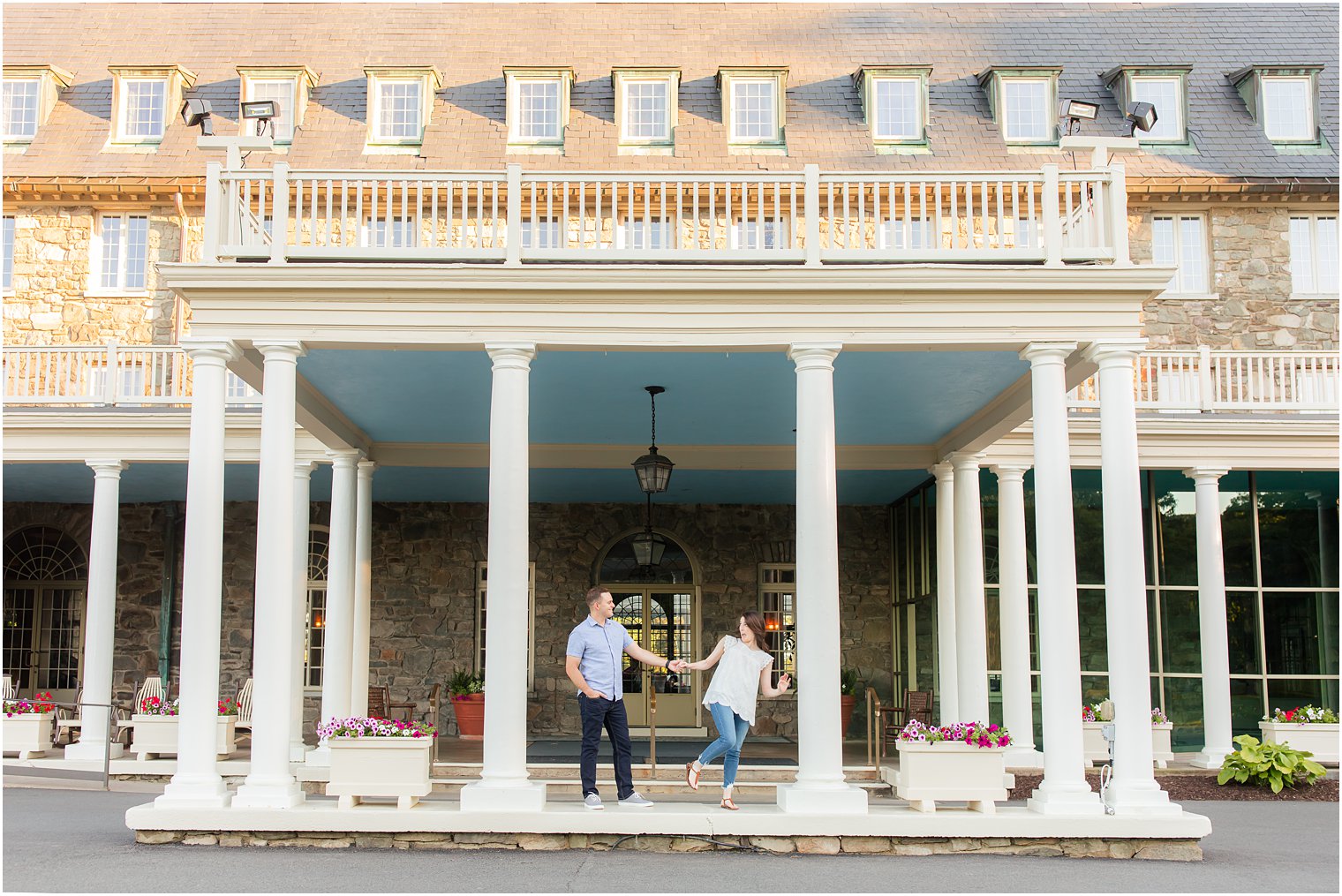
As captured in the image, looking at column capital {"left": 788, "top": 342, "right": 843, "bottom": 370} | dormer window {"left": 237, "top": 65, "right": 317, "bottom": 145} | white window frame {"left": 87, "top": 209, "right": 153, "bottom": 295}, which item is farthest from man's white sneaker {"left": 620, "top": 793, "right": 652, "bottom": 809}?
dormer window {"left": 237, "top": 65, "right": 317, "bottom": 145}

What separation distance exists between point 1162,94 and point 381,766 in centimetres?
1667

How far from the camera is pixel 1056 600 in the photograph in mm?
9211

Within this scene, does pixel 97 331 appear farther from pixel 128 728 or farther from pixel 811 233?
pixel 811 233

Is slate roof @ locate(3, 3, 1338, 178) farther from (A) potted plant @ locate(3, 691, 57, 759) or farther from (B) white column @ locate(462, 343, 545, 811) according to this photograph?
(B) white column @ locate(462, 343, 545, 811)

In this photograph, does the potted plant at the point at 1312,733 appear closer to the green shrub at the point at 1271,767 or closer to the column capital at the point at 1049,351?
the green shrub at the point at 1271,767

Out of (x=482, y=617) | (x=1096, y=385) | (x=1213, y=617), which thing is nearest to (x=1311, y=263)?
(x=1096, y=385)

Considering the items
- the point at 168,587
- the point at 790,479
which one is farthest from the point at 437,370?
the point at 168,587

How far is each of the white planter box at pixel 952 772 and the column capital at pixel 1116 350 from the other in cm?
296

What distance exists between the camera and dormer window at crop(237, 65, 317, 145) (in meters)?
19.6

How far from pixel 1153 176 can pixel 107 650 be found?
Answer: 15646 millimetres

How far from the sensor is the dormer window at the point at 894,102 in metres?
19.7

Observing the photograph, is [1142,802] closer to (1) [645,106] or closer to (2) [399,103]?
(1) [645,106]

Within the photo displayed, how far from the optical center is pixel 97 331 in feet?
62.7

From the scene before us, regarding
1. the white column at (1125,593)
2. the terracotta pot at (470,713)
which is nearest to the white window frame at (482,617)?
the terracotta pot at (470,713)
